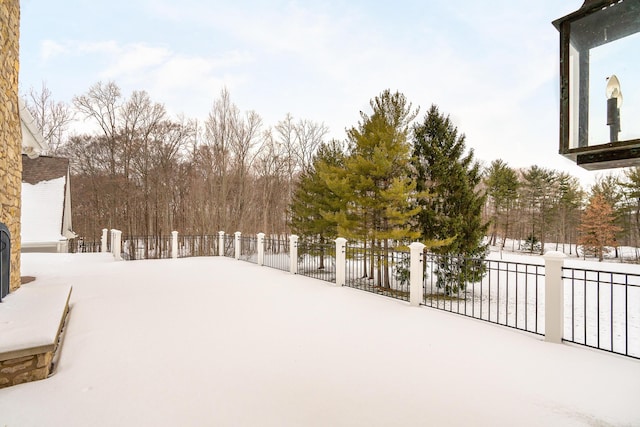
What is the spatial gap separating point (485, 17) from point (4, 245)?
9.71 metres

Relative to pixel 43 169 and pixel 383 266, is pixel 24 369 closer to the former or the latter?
pixel 383 266

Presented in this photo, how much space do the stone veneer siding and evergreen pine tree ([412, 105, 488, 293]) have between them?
1079 centimetres

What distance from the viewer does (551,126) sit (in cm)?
203

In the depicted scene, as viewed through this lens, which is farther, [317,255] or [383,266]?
[383,266]

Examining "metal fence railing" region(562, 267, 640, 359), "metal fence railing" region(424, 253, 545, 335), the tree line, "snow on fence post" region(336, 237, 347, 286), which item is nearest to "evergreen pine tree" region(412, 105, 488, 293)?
the tree line

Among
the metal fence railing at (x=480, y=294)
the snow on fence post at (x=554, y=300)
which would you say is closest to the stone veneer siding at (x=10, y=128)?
the metal fence railing at (x=480, y=294)

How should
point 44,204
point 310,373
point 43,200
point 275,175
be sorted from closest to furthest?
point 310,373, point 44,204, point 43,200, point 275,175

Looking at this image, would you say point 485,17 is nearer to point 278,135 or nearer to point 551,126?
point 551,126

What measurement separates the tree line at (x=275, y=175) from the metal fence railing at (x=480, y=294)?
3.55 feet

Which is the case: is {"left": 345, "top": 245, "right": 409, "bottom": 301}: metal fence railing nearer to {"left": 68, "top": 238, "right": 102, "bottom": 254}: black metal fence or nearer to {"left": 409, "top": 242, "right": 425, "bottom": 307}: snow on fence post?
{"left": 409, "top": 242, "right": 425, "bottom": 307}: snow on fence post

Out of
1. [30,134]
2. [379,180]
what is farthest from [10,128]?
[379,180]

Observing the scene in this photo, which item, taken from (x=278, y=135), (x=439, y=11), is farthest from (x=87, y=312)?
(x=278, y=135)

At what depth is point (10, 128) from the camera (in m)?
4.90

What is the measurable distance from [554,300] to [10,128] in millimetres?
8725
